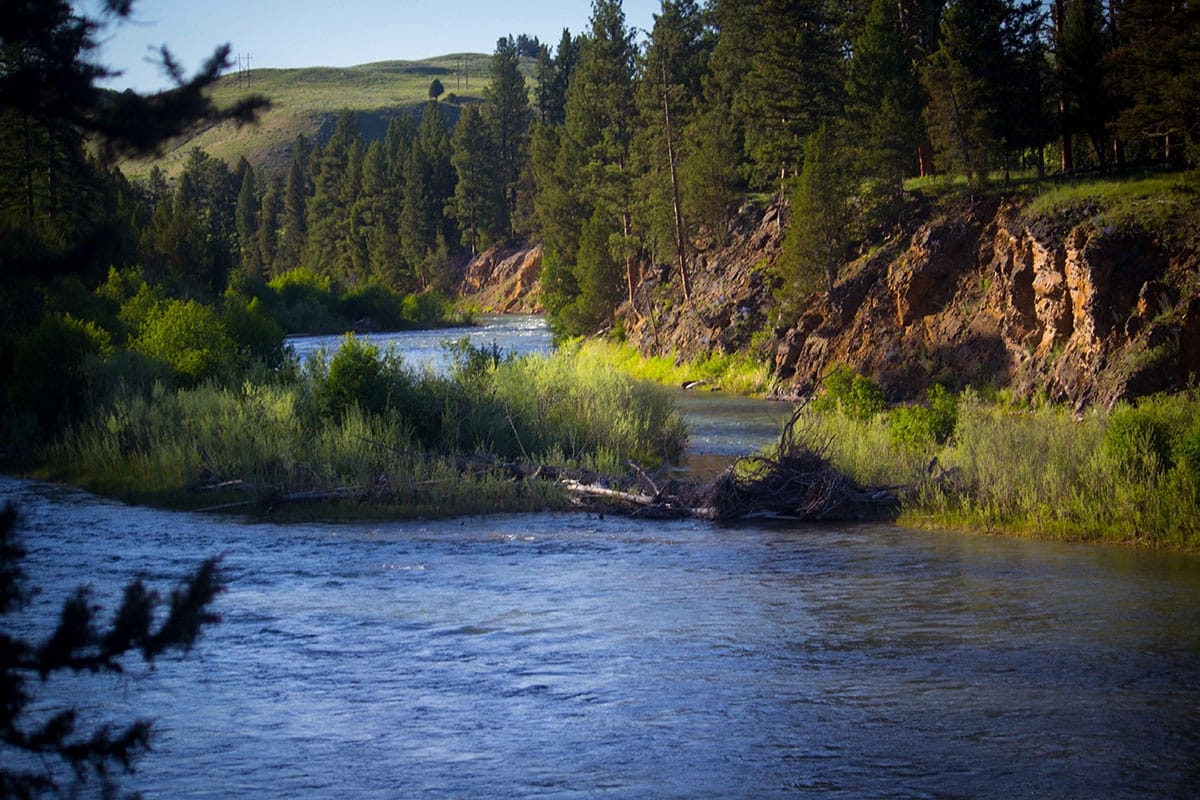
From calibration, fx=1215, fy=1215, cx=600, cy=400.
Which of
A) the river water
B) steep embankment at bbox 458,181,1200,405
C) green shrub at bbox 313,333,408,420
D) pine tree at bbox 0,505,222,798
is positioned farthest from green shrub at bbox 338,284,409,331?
pine tree at bbox 0,505,222,798

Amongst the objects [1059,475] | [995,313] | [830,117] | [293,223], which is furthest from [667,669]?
[293,223]

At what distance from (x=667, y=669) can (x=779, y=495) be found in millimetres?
8500

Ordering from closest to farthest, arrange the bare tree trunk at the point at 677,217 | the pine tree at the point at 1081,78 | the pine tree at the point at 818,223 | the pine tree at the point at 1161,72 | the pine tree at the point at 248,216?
1. the pine tree at the point at 1161,72
2. the pine tree at the point at 1081,78
3. the pine tree at the point at 818,223
4. the bare tree trunk at the point at 677,217
5. the pine tree at the point at 248,216

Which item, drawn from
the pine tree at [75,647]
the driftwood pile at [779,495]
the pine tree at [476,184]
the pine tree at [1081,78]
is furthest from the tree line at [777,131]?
the pine tree at [476,184]

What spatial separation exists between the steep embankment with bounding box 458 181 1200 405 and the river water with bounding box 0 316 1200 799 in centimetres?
1681

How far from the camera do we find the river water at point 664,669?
9656 millimetres

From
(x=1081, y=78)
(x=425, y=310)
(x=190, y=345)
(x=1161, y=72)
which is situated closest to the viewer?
(x=190, y=345)

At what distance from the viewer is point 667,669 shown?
487 inches

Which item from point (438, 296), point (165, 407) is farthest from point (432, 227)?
point (165, 407)

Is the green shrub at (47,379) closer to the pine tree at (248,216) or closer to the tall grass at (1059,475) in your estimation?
the tall grass at (1059,475)

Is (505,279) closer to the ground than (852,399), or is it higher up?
higher up

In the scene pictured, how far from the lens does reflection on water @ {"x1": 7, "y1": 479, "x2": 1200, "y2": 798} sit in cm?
966

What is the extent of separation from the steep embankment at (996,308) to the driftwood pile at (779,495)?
14.1 meters

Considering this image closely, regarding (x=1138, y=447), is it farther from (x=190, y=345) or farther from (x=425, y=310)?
(x=425, y=310)
